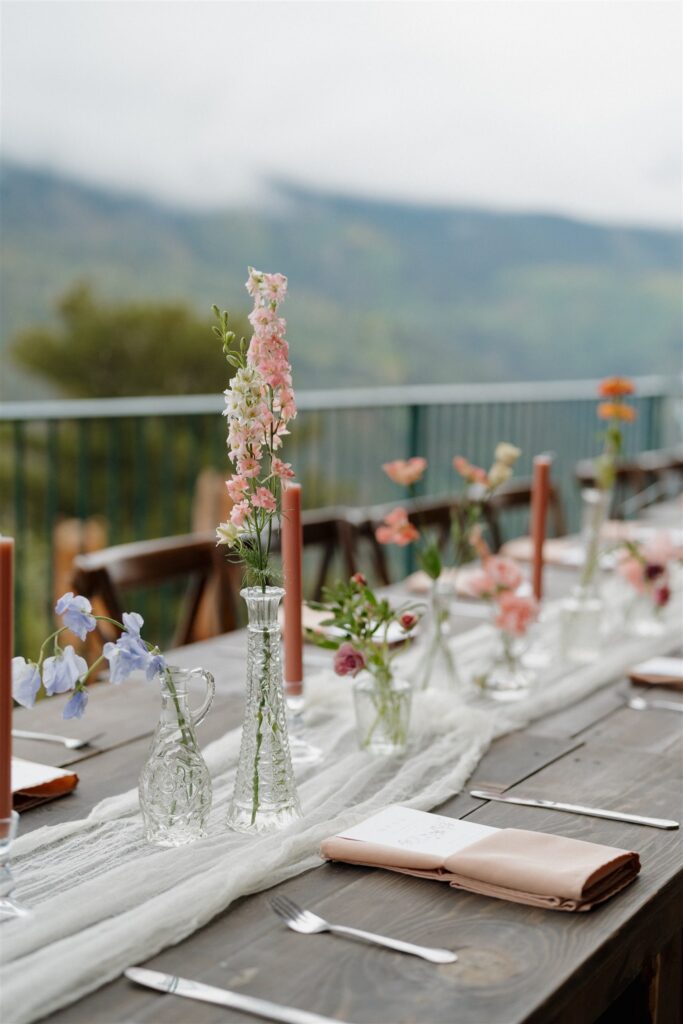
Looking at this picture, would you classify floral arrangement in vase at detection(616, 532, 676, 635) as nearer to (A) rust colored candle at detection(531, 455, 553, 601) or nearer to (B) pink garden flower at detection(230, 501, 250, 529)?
(A) rust colored candle at detection(531, 455, 553, 601)

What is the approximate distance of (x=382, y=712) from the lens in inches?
61.0

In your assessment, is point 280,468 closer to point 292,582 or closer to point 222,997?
point 292,582

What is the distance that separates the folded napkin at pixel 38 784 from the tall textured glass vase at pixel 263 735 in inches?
8.9

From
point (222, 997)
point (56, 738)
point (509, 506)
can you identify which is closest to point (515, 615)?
point (56, 738)

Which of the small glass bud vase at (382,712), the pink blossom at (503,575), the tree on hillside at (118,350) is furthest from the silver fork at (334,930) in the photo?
the tree on hillside at (118,350)

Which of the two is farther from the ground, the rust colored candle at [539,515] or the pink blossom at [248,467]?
the pink blossom at [248,467]

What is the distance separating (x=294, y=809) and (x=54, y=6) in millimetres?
17729

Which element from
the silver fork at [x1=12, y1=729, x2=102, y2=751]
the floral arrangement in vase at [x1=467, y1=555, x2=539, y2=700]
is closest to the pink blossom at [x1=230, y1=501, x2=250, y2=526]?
the silver fork at [x1=12, y1=729, x2=102, y2=751]

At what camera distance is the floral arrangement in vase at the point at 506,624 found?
1846mm

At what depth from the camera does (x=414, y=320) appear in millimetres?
19438

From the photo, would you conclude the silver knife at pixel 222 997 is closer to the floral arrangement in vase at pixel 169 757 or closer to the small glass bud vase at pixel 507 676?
the floral arrangement in vase at pixel 169 757

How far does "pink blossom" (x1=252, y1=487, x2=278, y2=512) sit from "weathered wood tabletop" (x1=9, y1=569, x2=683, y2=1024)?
1.12ft

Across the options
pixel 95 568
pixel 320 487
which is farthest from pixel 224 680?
pixel 320 487

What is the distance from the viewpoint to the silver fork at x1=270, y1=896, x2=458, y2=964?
99 cm
